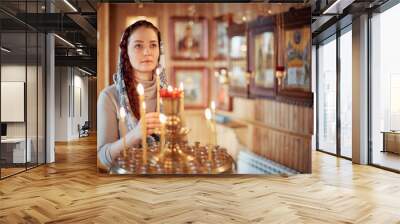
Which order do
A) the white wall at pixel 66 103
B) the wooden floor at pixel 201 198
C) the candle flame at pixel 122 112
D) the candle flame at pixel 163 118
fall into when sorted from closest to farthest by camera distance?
1. the wooden floor at pixel 201 198
2. the candle flame at pixel 163 118
3. the candle flame at pixel 122 112
4. the white wall at pixel 66 103

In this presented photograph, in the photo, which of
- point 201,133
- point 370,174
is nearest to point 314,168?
point 370,174

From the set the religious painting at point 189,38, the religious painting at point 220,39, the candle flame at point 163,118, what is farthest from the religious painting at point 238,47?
the candle flame at point 163,118

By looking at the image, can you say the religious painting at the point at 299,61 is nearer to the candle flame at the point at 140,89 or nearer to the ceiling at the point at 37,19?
the candle flame at the point at 140,89

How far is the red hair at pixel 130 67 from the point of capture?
5809 millimetres

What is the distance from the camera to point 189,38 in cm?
583

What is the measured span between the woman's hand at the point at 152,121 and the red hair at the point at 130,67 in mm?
170

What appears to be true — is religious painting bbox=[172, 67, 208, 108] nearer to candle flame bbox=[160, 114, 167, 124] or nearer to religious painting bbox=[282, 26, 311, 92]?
candle flame bbox=[160, 114, 167, 124]

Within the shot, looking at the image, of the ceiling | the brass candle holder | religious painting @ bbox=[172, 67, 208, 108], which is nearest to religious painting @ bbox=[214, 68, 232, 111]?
religious painting @ bbox=[172, 67, 208, 108]

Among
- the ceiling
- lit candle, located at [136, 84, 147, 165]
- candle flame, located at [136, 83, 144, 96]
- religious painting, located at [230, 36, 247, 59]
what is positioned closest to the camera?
candle flame, located at [136, 83, 144, 96]

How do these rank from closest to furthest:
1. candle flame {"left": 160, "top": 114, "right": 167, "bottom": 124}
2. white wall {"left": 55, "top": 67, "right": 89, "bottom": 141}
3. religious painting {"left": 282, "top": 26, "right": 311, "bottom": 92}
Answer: candle flame {"left": 160, "top": 114, "right": 167, "bottom": 124} → religious painting {"left": 282, "top": 26, "right": 311, "bottom": 92} → white wall {"left": 55, "top": 67, "right": 89, "bottom": 141}

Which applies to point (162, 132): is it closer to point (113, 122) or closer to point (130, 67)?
point (113, 122)

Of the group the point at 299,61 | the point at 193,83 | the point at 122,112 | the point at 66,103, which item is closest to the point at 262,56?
the point at 299,61

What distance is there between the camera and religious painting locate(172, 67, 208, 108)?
584cm

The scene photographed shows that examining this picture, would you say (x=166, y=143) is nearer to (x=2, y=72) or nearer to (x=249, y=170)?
(x=249, y=170)
